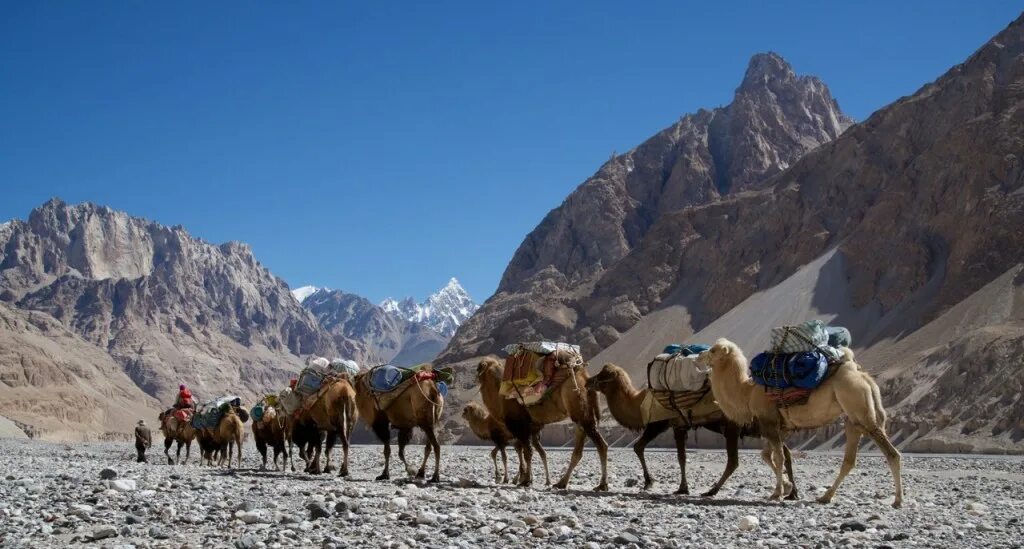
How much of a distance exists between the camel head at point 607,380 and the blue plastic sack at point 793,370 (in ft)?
10.9

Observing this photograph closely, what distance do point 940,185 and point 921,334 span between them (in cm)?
2297

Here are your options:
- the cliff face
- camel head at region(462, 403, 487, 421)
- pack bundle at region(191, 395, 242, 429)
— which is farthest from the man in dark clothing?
the cliff face

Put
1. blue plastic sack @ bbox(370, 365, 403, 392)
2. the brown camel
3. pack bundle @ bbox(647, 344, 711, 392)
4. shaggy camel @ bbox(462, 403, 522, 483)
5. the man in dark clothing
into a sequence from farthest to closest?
the man in dark clothing
the brown camel
shaggy camel @ bbox(462, 403, 522, 483)
blue plastic sack @ bbox(370, 365, 403, 392)
pack bundle @ bbox(647, 344, 711, 392)

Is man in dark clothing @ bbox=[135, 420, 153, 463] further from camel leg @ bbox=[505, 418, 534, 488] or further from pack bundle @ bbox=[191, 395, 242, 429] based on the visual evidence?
camel leg @ bbox=[505, 418, 534, 488]

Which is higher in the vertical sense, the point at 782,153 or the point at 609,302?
the point at 782,153

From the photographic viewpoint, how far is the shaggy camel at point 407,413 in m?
18.8

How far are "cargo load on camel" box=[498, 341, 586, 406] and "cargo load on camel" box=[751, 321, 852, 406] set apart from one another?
11.9 ft

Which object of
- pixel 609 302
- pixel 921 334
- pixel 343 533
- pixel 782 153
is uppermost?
pixel 782 153

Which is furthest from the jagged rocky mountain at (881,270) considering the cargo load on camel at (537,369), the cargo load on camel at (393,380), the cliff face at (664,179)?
the cargo load on camel at (393,380)

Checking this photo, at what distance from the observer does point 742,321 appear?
85.2 meters

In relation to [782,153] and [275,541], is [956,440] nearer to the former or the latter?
[275,541]

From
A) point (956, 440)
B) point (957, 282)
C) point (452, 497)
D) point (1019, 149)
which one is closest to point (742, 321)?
point (957, 282)

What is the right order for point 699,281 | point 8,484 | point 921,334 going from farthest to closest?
point 699,281, point 921,334, point 8,484

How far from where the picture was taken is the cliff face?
135 meters
